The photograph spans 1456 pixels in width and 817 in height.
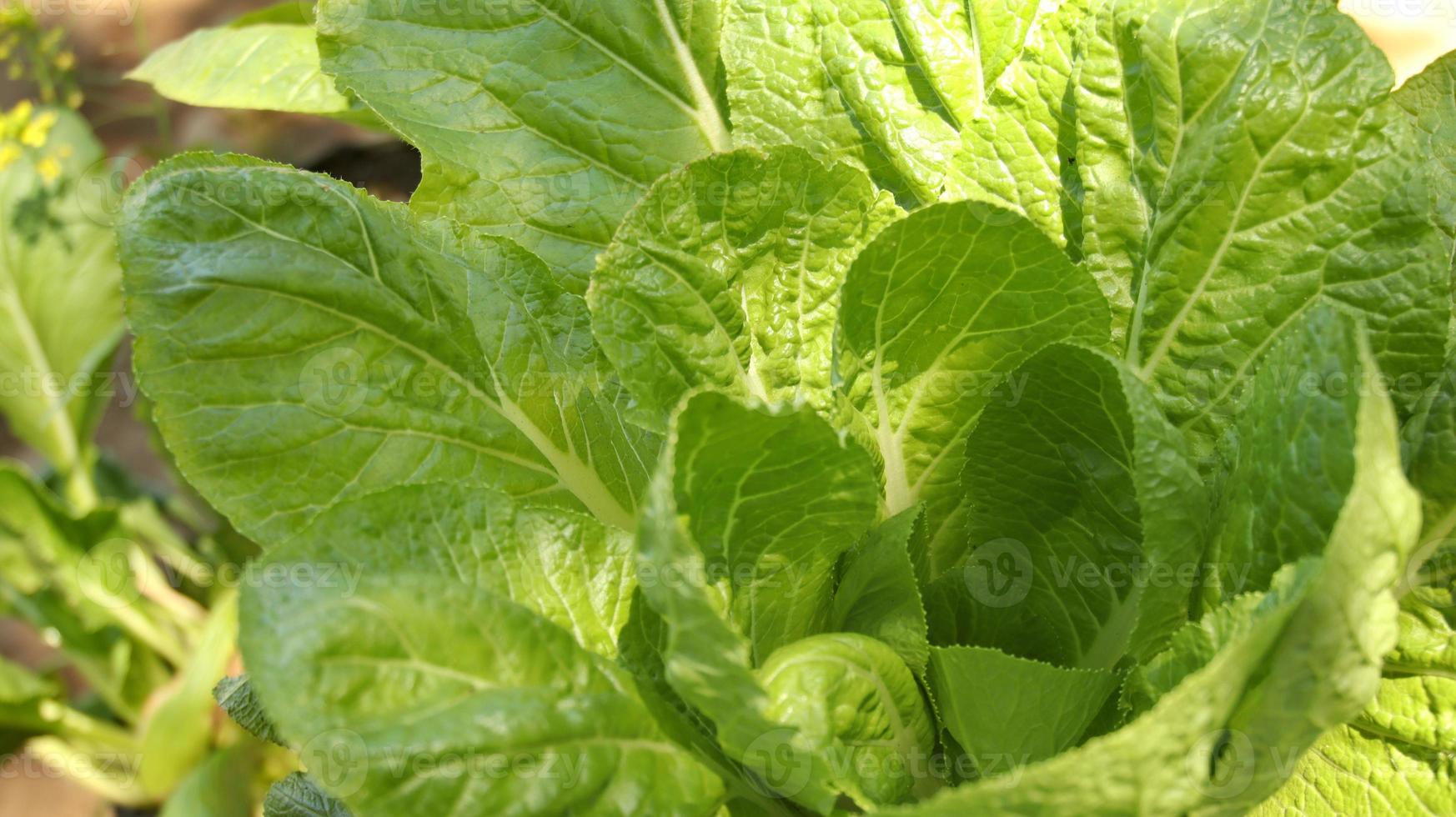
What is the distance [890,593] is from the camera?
2.55 ft

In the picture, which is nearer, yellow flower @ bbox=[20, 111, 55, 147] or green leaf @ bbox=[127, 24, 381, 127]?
green leaf @ bbox=[127, 24, 381, 127]

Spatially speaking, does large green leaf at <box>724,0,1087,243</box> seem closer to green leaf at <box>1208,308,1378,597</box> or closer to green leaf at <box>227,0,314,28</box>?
green leaf at <box>1208,308,1378,597</box>

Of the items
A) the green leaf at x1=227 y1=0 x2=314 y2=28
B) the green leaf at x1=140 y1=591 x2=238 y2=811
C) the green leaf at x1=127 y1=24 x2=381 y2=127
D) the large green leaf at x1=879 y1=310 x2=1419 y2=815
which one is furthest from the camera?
the green leaf at x1=140 y1=591 x2=238 y2=811

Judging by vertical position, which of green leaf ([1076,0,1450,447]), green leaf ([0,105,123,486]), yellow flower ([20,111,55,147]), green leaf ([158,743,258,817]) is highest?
green leaf ([1076,0,1450,447])

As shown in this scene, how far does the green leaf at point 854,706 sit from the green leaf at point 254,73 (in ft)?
2.49

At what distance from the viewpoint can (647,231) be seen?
2.38ft

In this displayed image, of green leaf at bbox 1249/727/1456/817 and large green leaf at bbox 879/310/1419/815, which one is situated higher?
large green leaf at bbox 879/310/1419/815

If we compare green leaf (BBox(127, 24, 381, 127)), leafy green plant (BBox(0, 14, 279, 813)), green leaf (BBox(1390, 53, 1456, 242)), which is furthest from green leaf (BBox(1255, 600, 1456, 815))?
leafy green plant (BBox(0, 14, 279, 813))

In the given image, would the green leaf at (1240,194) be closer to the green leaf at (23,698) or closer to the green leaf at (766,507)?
the green leaf at (766,507)

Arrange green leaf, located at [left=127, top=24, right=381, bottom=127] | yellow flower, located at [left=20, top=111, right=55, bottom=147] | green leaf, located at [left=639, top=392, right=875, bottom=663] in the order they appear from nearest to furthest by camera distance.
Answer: green leaf, located at [left=639, top=392, right=875, bottom=663]
green leaf, located at [left=127, top=24, right=381, bottom=127]
yellow flower, located at [left=20, top=111, right=55, bottom=147]

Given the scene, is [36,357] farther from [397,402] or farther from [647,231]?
[647,231]

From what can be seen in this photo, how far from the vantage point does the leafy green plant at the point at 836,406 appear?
0.58 meters

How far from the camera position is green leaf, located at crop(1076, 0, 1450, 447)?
0.73m

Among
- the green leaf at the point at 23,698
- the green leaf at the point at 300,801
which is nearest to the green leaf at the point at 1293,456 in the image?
the green leaf at the point at 300,801
